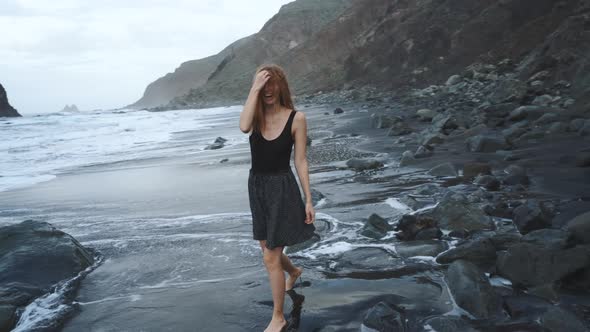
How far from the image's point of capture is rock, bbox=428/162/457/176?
24.1 feet

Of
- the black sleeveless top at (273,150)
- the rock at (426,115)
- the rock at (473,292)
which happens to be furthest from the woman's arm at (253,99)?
the rock at (426,115)

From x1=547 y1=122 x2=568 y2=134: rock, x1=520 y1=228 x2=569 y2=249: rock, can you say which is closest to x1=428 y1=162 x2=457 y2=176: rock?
x1=547 y1=122 x2=568 y2=134: rock

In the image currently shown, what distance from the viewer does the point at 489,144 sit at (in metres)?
8.69

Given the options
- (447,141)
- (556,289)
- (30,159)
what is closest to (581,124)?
(447,141)

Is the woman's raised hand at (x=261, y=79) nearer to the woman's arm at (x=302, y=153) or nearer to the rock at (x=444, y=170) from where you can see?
the woman's arm at (x=302, y=153)

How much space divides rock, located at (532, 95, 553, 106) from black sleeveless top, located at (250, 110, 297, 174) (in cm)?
1090

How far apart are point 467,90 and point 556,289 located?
19064 mm

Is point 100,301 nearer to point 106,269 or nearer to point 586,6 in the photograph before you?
point 106,269

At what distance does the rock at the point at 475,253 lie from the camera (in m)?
3.98

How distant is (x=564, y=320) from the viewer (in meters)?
2.85

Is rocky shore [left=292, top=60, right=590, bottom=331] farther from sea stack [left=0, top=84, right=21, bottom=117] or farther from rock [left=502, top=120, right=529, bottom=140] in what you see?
sea stack [left=0, top=84, right=21, bottom=117]

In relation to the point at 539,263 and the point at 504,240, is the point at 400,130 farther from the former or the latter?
the point at 539,263

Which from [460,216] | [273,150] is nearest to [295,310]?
[273,150]

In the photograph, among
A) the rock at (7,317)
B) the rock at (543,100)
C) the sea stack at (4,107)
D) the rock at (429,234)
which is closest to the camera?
the rock at (7,317)
